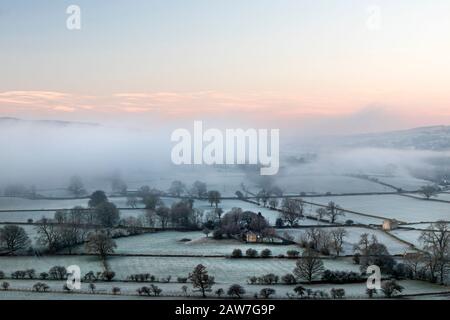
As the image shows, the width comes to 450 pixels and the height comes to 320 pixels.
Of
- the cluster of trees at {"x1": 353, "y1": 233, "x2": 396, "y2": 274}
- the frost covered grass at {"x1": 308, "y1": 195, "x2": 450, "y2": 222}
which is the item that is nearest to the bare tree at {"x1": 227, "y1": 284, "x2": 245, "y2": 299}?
the cluster of trees at {"x1": 353, "y1": 233, "x2": 396, "y2": 274}

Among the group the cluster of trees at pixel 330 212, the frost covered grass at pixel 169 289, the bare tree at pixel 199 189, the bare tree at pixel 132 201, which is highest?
the bare tree at pixel 199 189

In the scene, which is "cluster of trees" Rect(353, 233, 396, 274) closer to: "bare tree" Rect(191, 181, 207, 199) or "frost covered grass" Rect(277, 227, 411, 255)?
"frost covered grass" Rect(277, 227, 411, 255)

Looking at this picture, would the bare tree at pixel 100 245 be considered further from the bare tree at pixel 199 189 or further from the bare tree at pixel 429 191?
the bare tree at pixel 429 191

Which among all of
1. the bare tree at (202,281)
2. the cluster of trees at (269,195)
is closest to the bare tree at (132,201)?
the cluster of trees at (269,195)

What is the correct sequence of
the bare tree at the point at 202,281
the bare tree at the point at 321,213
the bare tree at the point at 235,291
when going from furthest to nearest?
the bare tree at the point at 321,213 → the bare tree at the point at 202,281 → the bare tree at the point at 235,291

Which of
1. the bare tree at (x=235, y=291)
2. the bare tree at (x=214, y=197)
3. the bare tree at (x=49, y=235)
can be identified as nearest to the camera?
the bare tree at (x=235, y=291)

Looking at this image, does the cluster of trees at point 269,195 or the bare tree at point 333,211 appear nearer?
the cluster of trees at point 269,195
